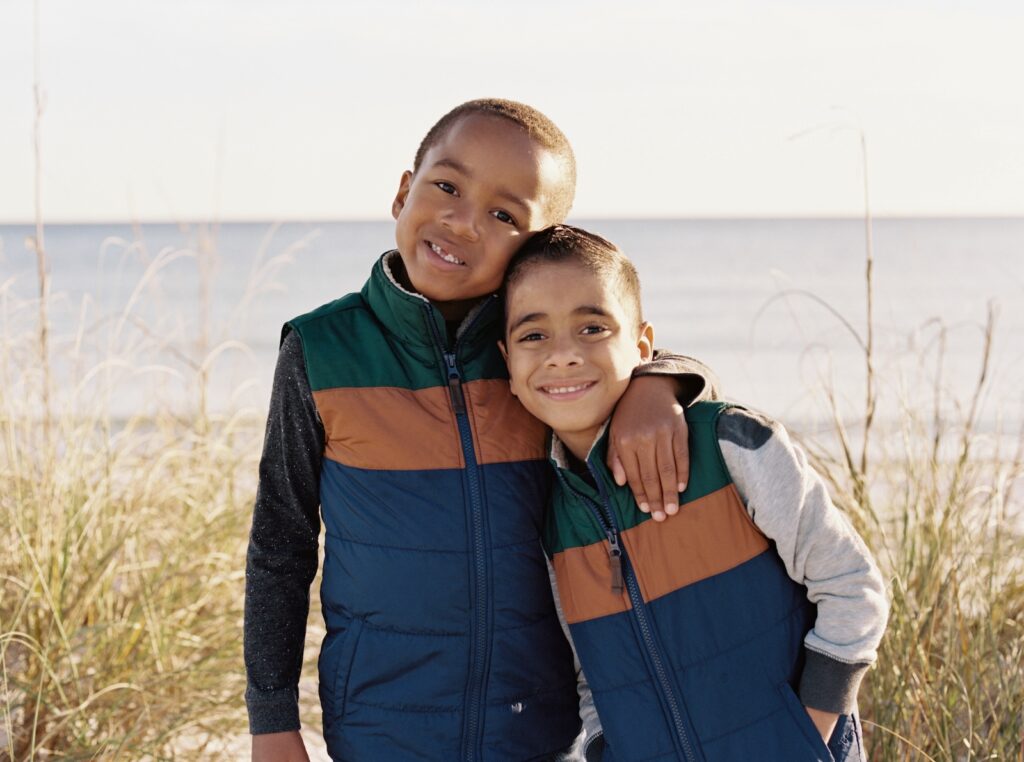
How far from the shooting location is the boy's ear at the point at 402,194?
238 cm

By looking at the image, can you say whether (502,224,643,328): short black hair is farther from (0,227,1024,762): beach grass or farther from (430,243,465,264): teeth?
(0,227,1024,762): beach grass

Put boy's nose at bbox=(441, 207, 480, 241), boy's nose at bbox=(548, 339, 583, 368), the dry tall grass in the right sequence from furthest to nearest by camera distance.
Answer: the dry tall grass, boy's nose at bbox=(441, 207, 480, 241), boy's nose at bbox=(548, 339, 583, 368)

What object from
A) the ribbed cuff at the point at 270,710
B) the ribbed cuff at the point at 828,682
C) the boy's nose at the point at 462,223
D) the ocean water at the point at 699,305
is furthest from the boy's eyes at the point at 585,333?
the ocean water at the point at 699,305

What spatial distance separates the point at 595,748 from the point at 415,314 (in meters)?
0.86

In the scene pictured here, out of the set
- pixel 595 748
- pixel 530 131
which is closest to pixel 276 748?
pixel 595 748

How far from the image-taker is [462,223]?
216 cm

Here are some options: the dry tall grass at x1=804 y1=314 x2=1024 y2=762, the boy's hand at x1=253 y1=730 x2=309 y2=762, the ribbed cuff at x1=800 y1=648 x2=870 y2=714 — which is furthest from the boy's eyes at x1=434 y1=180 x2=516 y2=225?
the dry tall grass at x1=804 y1=314 x2=1024 y2=762

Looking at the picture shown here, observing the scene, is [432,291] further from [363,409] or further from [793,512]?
[793,512]

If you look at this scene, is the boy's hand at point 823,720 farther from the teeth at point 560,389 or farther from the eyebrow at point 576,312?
the eyebrow at point 576,312

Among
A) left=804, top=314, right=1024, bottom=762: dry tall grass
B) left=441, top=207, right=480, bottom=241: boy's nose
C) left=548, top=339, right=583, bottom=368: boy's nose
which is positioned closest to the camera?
left=548, top=339, right=583, bottom=368: boy's nose

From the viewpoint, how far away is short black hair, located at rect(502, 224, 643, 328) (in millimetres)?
2139

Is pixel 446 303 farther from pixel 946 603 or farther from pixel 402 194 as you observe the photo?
pixel 946 603

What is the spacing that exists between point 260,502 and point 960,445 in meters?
2.41

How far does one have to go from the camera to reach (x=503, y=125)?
220cm
